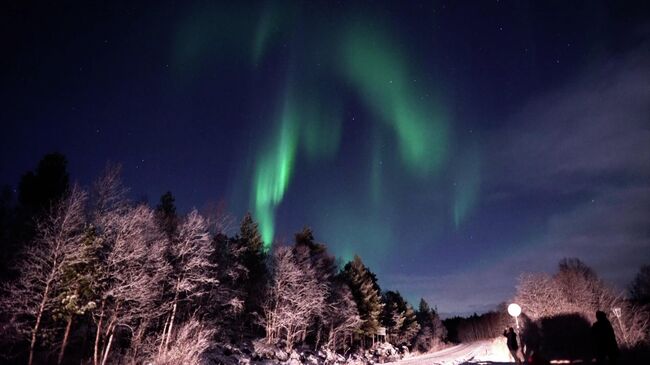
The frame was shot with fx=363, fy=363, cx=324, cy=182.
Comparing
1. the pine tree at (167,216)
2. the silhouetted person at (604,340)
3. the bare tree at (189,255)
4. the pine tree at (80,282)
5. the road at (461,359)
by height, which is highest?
the pine tree at (167,216)

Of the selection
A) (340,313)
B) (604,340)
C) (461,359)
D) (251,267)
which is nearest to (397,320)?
(340,313)

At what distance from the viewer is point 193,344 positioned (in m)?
19.3

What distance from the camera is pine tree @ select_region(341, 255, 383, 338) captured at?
55031 millimetres

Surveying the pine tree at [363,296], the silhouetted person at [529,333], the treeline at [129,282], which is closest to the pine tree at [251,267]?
the treeline at [129,282]

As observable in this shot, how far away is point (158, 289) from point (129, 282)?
4687mm

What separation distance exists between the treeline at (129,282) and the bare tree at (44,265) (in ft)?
0.25

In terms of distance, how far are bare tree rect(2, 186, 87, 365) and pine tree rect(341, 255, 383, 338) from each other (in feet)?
135

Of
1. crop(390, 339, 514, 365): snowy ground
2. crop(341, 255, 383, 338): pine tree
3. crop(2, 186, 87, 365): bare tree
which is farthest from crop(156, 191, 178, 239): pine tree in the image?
crop(341, 255, 383, 338): pine tree

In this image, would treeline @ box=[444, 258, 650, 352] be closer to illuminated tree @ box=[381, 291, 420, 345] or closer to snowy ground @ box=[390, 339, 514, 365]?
snowy ground @ box=[390, 339, 514, 365]

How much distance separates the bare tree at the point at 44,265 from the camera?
18.2 metres

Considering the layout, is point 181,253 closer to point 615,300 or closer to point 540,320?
point 540,320

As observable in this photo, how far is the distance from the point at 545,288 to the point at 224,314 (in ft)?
97.4

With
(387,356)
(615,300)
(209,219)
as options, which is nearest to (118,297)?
(209,219)

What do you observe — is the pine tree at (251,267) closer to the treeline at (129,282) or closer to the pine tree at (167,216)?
the treeline at (129,282)
